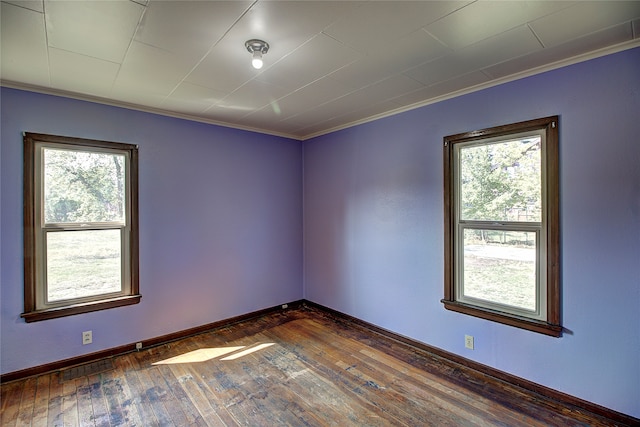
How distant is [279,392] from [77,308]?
6.68 feet

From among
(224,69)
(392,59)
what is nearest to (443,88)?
(392,59)

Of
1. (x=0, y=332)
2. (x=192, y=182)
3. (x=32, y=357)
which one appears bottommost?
(x=32, y=357)

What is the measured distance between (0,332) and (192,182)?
2.06 meters

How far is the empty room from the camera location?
191 cm

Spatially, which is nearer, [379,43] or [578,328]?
[379,43]

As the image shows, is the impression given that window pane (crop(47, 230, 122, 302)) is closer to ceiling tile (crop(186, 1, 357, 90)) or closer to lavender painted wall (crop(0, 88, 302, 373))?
lavender painted wall (crop(0, 88, 302, 373))

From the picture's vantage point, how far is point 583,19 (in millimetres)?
1726

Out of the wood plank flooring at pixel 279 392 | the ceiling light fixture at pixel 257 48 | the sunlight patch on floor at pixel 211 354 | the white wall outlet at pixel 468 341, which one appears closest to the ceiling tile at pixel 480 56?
the ceiling light fixture at pixel 257 48

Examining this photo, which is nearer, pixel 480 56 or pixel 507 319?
pixel 480 56

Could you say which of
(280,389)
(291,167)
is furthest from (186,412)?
(291,167)

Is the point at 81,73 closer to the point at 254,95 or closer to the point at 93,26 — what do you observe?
the point at 93,26

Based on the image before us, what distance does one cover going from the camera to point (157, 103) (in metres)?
3.05

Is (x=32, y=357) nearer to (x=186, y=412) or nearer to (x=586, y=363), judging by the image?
(x=186, y=412)

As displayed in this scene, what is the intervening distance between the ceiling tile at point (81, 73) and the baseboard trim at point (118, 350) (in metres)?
2.44
